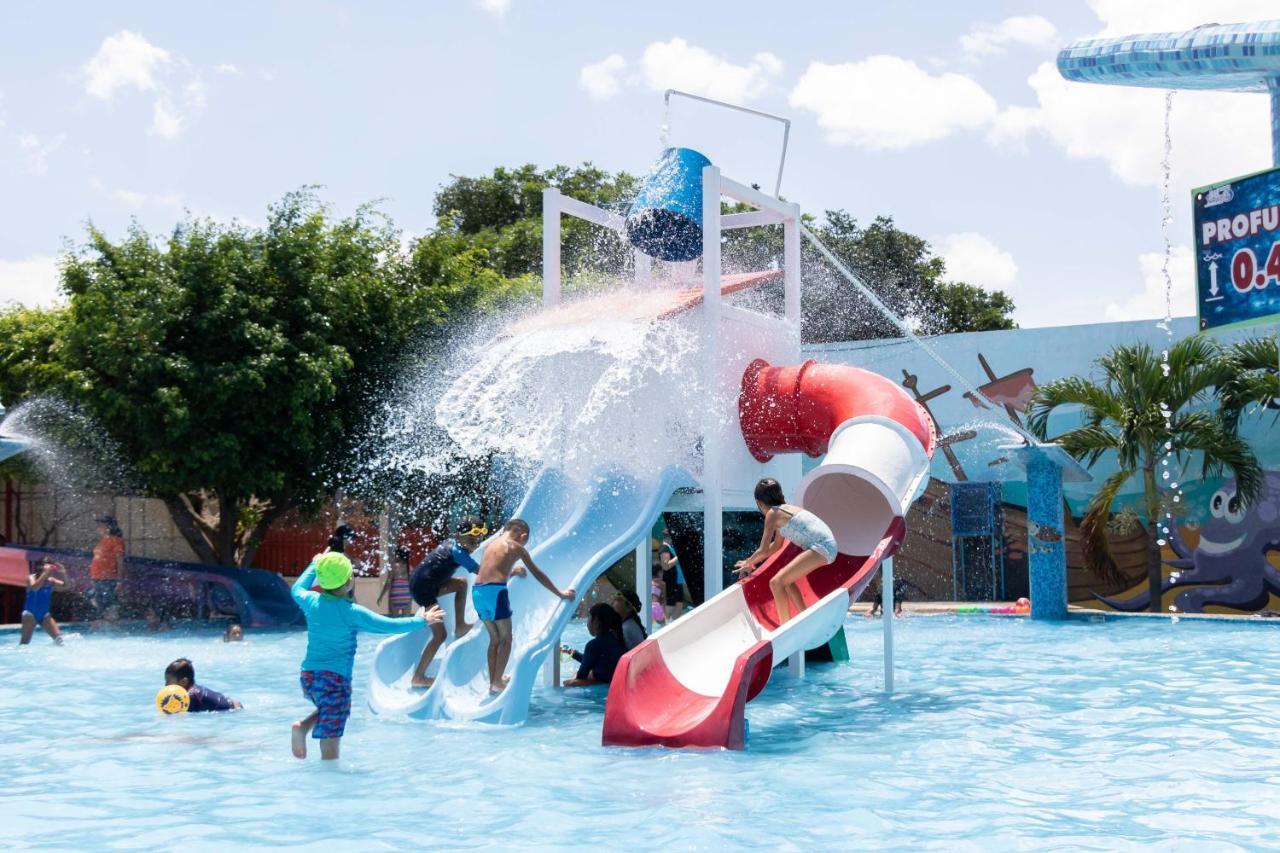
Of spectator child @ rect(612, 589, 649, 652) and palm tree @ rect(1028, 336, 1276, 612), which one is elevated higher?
palm tree @ rect(1028, 336, 1276, 612)

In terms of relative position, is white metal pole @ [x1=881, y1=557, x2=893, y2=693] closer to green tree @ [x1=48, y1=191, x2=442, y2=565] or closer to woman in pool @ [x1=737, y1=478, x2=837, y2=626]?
woman in pool @ [x1=737, y1=478, x2=837, y2=626]

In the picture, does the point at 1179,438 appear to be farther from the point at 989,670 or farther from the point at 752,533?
the point at 989,670

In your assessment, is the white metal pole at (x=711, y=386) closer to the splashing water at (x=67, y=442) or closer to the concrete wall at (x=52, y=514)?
Result: the splashing water at (x=67, y=442)

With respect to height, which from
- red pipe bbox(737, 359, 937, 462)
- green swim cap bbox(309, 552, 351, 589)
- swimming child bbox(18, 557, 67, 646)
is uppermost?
red pipe bbox(737, 359, 937, 462)

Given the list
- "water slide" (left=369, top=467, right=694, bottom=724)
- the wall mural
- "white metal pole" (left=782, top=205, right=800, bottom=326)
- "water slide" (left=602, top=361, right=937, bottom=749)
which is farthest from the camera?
the wall mural

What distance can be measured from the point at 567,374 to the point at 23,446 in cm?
729

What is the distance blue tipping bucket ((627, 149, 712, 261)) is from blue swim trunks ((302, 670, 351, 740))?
584cm

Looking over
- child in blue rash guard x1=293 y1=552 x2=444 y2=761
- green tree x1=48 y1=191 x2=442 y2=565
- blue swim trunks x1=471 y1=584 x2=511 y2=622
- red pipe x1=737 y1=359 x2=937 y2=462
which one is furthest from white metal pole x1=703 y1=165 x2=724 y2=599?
green tree x1=48 y1=191 x2=442 y2=565

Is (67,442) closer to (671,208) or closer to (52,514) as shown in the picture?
(52,514)

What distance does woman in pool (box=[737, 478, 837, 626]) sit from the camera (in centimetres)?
941

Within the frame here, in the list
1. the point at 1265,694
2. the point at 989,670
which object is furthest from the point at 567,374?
the point at 1265,694

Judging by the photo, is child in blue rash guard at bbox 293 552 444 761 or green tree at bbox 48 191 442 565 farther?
green tree at bbox 48 191 442 565

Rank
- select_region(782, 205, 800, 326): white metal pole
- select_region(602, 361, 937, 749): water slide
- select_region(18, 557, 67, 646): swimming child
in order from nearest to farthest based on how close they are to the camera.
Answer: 1. select_region(602, 361, 937, 749): water slide
2. select_region(782, 205, 800, 326): white metal pole
3. select_region(18, 557, 67, 646): swimming child

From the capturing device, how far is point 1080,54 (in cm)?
1415
